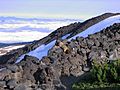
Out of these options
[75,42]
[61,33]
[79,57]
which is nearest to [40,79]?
[79,57]

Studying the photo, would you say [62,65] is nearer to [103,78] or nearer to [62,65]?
[62,65]

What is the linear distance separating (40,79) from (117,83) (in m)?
6.06

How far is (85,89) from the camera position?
127 feet

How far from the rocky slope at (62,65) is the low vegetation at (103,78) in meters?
1.24

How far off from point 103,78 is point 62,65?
5.03 meters

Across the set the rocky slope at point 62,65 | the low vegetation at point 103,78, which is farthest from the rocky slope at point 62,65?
the low vegetation at point 103,78

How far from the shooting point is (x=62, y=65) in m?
43.7

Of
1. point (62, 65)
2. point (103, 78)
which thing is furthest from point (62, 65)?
point (103, 78)

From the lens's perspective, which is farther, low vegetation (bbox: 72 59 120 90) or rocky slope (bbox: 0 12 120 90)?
low vegetation (bbox: 72 59 120 90)

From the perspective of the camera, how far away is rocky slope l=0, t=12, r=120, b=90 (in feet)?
122

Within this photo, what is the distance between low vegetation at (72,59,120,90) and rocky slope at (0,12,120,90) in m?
1.24

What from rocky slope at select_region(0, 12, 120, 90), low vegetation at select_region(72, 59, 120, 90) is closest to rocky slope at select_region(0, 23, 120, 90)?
rocky slope at select_region(0, 12, 120, 90)

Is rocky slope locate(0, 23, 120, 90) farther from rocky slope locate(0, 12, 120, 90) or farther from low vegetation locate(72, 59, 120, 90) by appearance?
low vegetation locate(72, 59, 120, 90)

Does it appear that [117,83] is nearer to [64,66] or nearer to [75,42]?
[64,66]
